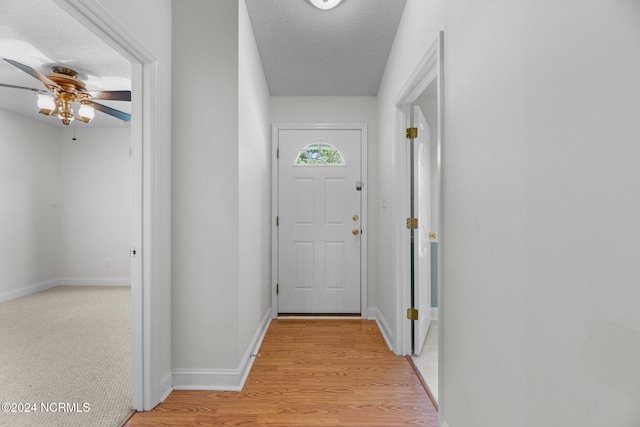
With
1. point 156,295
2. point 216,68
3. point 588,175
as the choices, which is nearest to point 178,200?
point 156,295

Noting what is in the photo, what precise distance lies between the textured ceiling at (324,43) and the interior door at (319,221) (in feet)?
1.64

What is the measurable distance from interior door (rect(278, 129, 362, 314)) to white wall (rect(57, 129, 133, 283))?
290 cm

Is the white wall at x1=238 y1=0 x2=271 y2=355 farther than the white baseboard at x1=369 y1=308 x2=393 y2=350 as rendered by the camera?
No

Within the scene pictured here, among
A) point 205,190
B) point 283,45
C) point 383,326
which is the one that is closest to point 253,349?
point 383,326

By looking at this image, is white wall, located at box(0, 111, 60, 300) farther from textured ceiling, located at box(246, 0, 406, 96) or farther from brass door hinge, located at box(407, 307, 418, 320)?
brass door hinge, located at box(407, 307, 418, 320)

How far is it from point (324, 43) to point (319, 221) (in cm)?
175

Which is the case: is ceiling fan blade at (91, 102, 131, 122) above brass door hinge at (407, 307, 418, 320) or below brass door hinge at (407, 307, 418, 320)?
above

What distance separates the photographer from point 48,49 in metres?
2.59

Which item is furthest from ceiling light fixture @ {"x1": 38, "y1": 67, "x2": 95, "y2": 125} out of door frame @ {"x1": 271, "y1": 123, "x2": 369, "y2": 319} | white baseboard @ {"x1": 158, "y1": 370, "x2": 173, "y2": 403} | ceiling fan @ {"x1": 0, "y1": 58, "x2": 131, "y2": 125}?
white baseboard @ {"x1": 158, "y1": 370, "x2": 173, "y2": 403}

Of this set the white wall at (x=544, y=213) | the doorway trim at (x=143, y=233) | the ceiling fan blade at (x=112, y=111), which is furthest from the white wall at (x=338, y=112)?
the white wall at (x=544, y=213)

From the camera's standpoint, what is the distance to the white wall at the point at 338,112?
11.4 ft

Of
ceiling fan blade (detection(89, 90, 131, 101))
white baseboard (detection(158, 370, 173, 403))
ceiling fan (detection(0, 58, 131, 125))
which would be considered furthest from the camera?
ceiling fan blade (detection(89, 90, 131, 101))

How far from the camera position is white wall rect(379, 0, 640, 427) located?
63cm

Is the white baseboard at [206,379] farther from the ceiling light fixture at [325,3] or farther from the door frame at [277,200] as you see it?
the ceiling light fixture at [325,3]
